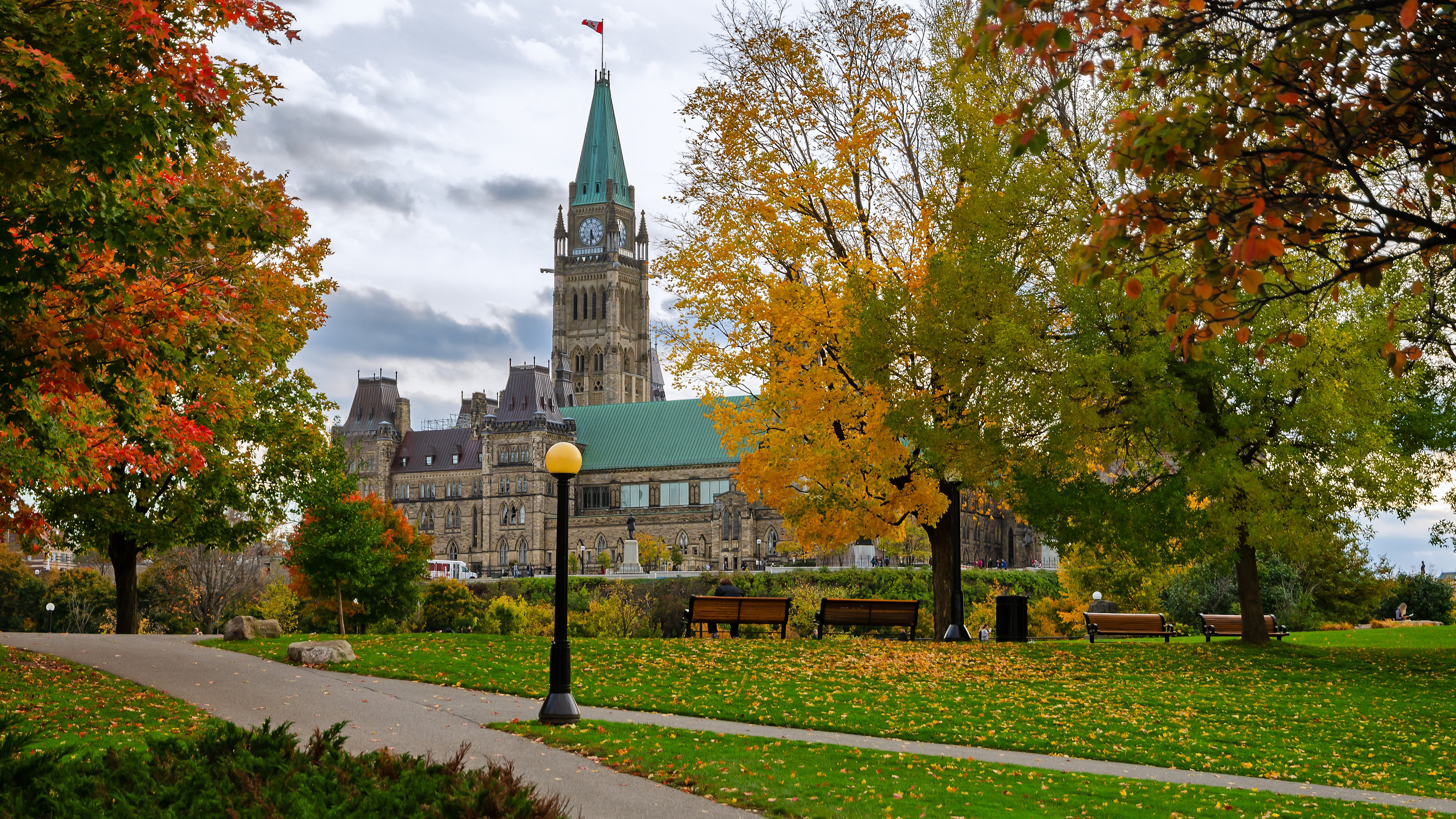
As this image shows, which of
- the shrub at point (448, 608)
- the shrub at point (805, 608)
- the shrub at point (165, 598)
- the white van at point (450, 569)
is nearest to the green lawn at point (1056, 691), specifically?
the shrub at point (805, 608)

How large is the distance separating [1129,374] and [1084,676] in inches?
203

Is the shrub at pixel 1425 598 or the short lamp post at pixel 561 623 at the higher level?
the short lamp post at pixel 561 623

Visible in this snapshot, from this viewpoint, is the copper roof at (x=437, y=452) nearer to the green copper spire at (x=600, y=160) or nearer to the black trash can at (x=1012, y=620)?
the green copper spire at (x=600, y=160)

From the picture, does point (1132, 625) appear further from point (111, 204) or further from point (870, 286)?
point (111, 204)

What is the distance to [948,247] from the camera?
75.6 ft

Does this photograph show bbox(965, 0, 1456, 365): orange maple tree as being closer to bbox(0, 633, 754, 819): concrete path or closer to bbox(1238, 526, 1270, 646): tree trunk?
bbox(0, 633, 754, 819): concrete path

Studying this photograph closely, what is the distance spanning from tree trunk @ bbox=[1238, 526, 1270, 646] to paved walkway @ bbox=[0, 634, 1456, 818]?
12.8 metres

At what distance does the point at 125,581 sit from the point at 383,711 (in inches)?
832

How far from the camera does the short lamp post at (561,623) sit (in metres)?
13.7

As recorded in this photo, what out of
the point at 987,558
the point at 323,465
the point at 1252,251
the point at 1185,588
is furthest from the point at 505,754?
the point at 987,558

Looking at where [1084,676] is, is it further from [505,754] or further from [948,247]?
[505,754]

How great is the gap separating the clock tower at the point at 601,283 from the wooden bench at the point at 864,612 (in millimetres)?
107856

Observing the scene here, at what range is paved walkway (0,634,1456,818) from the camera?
34.6 ft

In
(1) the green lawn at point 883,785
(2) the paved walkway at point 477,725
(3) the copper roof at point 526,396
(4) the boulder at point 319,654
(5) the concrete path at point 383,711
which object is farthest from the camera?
A: (3) the copper roof at point 526,396
